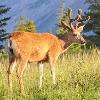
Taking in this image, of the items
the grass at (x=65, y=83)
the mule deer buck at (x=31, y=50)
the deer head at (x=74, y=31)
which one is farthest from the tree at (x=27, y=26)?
the grass at (x=65, y=83)

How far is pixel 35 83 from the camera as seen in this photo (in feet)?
42.8

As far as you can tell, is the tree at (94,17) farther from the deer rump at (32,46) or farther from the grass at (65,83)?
the grass at (65,83)

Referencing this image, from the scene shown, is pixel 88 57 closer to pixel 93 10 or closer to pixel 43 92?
pixel 43 92

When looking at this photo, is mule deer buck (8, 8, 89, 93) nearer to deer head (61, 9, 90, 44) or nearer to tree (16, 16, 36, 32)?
deer head (61, 9, 90, 44)

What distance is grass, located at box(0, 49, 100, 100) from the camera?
11.5m

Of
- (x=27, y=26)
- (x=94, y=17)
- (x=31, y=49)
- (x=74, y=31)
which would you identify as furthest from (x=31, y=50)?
(x=27, y=26)

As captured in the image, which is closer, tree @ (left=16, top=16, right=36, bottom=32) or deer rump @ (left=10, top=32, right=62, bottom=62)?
deer rump @ (left=10, top=32, right=62, bottom=62)

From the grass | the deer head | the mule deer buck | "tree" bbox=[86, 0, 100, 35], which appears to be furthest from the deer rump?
"tree" bbox=[86, 0, 100, 35]

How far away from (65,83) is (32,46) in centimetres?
212

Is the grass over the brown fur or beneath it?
beneath

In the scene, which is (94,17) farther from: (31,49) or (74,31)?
(31,49)

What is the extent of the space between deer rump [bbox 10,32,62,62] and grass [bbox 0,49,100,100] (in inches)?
16.4

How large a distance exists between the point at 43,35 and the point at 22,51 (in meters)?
1.44

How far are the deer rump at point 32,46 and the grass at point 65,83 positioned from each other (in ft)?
1.37
